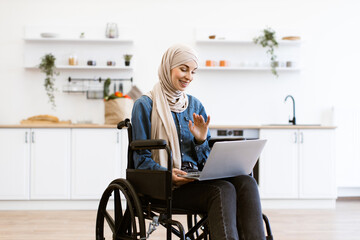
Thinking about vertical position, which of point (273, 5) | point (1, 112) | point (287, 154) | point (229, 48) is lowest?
point (287, 154)

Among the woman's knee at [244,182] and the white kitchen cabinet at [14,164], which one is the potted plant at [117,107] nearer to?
the white kitchen cabinet at [14,164]

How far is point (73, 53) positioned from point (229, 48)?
161 cm

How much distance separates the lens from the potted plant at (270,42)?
15.8 ft

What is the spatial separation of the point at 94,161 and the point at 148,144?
2.59m

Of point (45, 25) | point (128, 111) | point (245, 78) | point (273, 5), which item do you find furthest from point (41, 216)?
point (273, 5)

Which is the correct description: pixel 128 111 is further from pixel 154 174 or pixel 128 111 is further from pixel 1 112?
pixel 154 174

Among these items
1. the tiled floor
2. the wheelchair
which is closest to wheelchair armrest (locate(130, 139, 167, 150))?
the wheelchair

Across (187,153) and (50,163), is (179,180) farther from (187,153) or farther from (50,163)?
(50,163)

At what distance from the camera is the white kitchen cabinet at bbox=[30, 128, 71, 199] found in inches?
169

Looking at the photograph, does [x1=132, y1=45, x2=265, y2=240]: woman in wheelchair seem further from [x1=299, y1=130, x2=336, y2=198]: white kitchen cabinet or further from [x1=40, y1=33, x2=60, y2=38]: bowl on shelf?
[x1=40, y1=33, x2=60, y2=38]: bowl on shelf

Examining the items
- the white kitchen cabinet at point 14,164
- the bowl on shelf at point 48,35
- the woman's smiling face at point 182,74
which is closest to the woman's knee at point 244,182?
the woman's smiling face at point 182,74

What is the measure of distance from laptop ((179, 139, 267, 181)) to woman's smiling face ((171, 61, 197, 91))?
0.45 meters

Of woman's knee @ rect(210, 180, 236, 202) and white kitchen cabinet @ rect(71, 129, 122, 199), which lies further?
white kitchen cabinet @ rect(71, 129, 122, 199)

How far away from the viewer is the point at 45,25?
15.9ft
